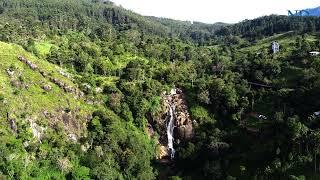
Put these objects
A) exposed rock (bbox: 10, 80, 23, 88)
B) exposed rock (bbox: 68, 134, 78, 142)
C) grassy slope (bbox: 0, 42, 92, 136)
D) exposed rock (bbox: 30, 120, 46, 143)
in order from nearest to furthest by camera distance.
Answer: exposed rock (bbox: 30, 120, 46, 143)
grassy slope (bbox: 0, 42, 92, 136)
exposed rock (bbox: 10, 80, 23, 88)
exposed rock (bbox: 68, 134, 78, 142)

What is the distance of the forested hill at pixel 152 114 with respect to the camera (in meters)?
99.2

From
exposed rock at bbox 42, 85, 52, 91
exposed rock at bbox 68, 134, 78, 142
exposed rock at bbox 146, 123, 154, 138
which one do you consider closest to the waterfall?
exposed rock at bbox 146, 123, 154, 138

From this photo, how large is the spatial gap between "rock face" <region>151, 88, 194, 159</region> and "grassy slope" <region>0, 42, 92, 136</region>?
2109 centimetres

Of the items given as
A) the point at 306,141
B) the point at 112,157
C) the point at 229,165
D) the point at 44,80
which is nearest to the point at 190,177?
the point at 229,165

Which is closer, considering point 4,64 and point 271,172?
point 271,172

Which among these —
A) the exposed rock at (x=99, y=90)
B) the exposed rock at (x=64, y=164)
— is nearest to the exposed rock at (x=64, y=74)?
the exposed rock at (x=99, y=90)

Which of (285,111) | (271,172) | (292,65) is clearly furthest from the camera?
(292,65)

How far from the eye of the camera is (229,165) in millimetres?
108250

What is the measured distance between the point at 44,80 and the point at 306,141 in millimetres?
63688

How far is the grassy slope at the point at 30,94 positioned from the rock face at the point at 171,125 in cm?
2109

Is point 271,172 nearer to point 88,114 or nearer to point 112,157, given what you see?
point 112,157

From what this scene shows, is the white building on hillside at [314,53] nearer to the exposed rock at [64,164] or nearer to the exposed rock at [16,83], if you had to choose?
the exposed rock at [64,164]

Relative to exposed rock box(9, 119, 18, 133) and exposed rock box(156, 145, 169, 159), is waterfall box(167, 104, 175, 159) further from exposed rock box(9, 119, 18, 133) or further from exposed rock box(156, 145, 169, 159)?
exposed rock box(9, 119, 18, 133)

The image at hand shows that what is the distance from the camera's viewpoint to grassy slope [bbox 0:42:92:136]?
10244cm
